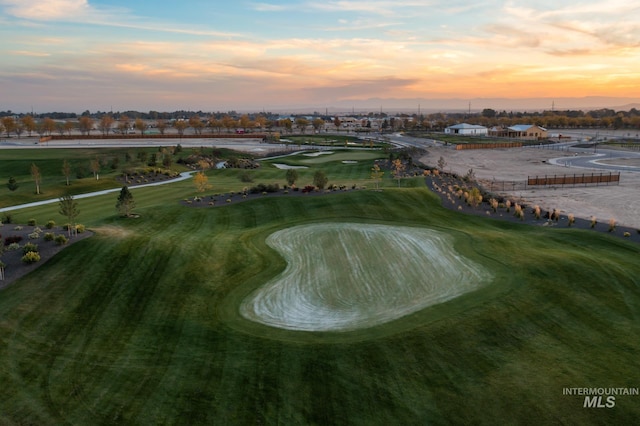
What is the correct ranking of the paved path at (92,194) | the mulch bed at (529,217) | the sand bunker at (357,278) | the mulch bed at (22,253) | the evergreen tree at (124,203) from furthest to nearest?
the paved path at (92,194), the mulch bed at (529,217), the evergreen tree at (124,203), the mulch bed at (22,253), the sand bunker at (357,278)

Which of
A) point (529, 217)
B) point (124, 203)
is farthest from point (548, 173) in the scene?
point (124, 203)

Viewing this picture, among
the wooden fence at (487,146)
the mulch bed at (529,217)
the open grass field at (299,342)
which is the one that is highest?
the wooden fence at (487,146)

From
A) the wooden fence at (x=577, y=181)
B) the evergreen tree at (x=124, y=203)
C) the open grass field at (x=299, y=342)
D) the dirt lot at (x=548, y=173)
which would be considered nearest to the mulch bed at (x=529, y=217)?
the dirt lot at (x=548, y=173)

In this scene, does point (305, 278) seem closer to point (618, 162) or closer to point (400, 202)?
point (400, 202)

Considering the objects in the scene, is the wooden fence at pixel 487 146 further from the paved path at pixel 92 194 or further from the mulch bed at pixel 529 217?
the paved path at pixel 92 194

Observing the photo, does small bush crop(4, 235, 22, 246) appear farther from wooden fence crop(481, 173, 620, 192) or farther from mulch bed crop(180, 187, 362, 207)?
wooden fence crop(481, 173, 620, 192)

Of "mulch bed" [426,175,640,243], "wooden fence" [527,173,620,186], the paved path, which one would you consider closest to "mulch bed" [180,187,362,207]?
"mulch bed" [426,175,640,243]

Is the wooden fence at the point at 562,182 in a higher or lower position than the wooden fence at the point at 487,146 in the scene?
lower
